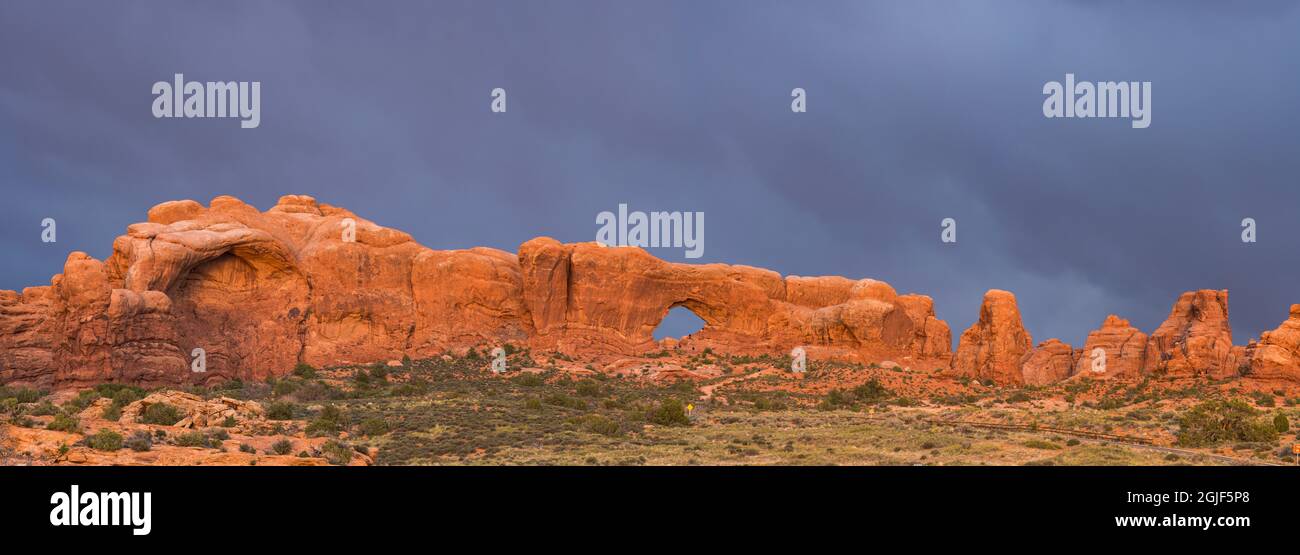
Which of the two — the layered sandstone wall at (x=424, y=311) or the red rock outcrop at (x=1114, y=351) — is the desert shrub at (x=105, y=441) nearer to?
the layered sandstone wall at (x=424, y=311)

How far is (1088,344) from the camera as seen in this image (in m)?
61.5

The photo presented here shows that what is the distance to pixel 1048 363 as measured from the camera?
63344 mm

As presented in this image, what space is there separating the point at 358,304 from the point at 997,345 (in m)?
38.4

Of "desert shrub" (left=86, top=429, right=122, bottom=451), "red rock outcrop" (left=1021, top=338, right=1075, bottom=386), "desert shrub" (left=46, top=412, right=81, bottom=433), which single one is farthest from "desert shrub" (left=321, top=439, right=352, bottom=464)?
"red rock outcrop" (left=1021, top=338, right=1075, bottom=386)

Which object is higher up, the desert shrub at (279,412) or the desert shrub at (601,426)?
the desert shrub at (279,412)

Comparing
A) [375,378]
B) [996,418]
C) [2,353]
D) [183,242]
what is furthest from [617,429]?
[2,353]

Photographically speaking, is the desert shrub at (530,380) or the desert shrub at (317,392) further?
the desert shrub at (530,380)

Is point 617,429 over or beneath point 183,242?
beneath

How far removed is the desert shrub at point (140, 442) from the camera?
25156mm

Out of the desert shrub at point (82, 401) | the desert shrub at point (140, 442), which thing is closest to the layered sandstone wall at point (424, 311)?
the desert shrub at point (82, 401)

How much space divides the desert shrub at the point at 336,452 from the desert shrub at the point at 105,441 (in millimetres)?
5087

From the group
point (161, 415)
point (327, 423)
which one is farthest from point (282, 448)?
point (161, 415)
